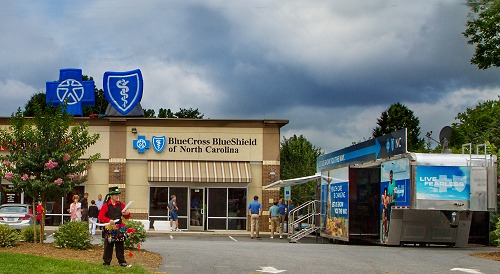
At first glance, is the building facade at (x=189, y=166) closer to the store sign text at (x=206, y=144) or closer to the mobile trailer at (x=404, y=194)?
the store sign text at (x=206, y=144)

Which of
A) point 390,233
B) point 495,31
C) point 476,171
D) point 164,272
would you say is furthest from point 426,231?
point 495,31

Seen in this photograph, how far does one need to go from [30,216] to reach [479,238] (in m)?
17.8

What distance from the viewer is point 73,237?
17438mm

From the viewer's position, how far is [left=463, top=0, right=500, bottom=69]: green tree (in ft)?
128

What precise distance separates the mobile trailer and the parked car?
40.6ft

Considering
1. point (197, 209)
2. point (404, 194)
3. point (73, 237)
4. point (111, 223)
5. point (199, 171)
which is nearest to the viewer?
point (111, 223)

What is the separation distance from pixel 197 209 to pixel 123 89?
25.2ft

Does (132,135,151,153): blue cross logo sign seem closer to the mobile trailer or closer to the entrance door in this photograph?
the entrance door

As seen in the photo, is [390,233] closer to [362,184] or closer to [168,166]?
[362,184]

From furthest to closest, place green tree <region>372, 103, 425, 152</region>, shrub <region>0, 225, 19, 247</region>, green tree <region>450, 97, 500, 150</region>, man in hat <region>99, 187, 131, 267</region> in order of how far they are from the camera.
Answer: green tree <region>372, 103, 425, 152</region> < green tree <region>450, 97, 500, 150</region> < shrub <region>0, 225, 19, 247</region> < man in hat <region>99, 187, 131, 267</region>

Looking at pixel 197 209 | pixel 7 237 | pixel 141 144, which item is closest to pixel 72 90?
pixel 141 144

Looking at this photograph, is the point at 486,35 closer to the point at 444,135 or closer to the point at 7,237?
the point at 444,135

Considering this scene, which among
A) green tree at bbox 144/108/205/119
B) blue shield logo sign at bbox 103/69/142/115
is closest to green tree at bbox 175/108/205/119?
green tree at bbox 144/108/205/119

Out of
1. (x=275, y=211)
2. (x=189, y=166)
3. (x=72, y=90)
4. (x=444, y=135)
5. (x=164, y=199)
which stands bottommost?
(x=275, y=211)
